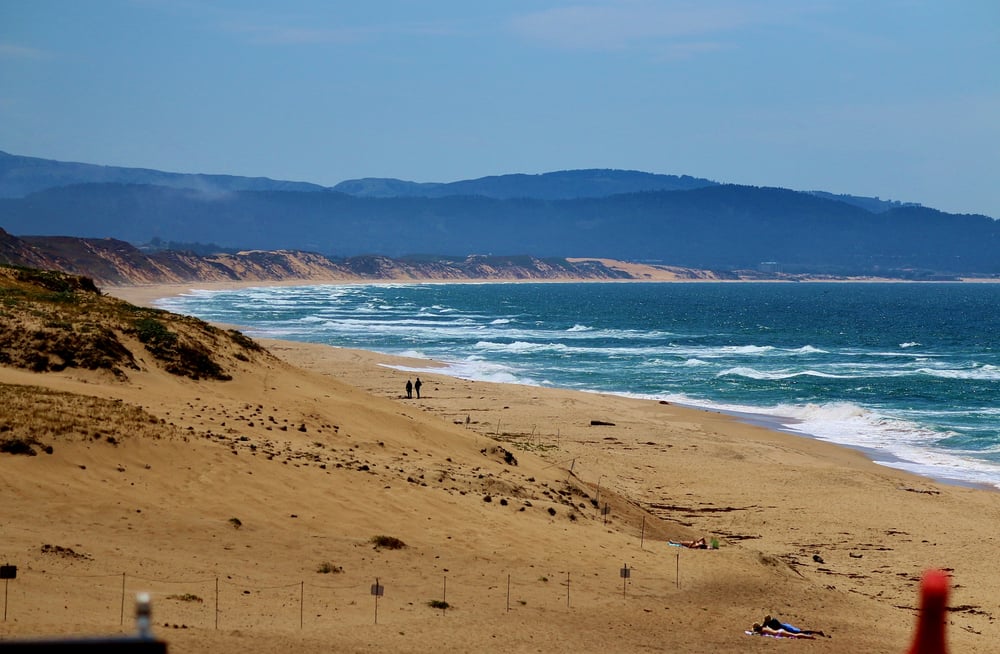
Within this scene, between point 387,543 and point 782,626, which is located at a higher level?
point 387,543

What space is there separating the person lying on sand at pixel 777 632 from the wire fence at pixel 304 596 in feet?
5.14

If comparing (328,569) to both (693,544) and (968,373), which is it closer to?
(693,544)

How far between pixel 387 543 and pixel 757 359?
5555 centimetres

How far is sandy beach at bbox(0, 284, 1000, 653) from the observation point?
1282 centimetres

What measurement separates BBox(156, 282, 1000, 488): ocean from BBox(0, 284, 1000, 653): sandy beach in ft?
33.8

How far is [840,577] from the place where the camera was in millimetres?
18984

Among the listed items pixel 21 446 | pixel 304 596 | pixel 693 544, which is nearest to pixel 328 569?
pixel 304 596

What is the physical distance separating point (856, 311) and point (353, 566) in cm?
13587

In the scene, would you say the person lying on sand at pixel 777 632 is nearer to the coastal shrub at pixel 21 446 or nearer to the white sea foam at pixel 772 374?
the coastal shrub at pixel 21 446

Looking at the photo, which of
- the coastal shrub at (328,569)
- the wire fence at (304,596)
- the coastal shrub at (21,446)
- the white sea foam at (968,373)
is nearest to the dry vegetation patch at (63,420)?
the coastal shrub at (21,446)

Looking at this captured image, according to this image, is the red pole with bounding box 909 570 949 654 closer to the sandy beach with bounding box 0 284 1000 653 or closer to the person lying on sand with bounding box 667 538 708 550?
the sandy beach with bounding box 0 284 1000 653

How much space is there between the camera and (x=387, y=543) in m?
15.8

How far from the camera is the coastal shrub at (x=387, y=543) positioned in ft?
51.5

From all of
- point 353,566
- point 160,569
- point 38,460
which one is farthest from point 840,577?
point 38,460
